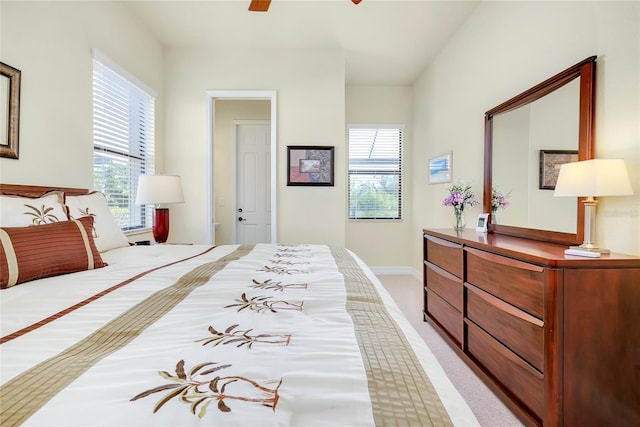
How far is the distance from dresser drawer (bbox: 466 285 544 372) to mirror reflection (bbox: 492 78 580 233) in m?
0.62

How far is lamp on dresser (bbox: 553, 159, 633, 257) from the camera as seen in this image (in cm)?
142

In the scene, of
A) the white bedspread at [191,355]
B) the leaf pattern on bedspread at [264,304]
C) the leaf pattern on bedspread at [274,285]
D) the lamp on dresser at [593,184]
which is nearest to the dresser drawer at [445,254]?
the lamp on dresser at [593,184]

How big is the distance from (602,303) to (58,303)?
210 centimetres

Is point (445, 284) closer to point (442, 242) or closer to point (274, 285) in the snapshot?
point (442, 242)

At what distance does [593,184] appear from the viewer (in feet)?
4.73

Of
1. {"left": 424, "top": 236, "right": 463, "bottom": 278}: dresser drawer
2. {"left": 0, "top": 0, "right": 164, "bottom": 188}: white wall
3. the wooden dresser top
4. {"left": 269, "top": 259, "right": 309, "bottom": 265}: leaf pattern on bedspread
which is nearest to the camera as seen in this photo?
the wooden dresser top

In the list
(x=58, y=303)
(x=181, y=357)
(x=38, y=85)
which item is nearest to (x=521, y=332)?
(x=181, y=357)

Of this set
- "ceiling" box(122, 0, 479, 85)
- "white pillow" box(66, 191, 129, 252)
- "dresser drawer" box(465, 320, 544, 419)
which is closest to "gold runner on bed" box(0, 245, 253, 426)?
"white pillow" box(66, 191, 129, 252)

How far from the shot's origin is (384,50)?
151 inches

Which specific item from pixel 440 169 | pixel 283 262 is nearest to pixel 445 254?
pixel 283 262

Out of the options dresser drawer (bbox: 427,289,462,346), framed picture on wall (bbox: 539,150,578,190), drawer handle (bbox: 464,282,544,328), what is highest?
framed picture on wall (bbox: 539,150,578,190)

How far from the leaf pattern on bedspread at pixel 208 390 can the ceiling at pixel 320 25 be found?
330cm

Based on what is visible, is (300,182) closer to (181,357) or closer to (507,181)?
(507,181)

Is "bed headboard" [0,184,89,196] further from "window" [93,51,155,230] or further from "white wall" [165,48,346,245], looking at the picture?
"white wall" [165,48,346,245]
